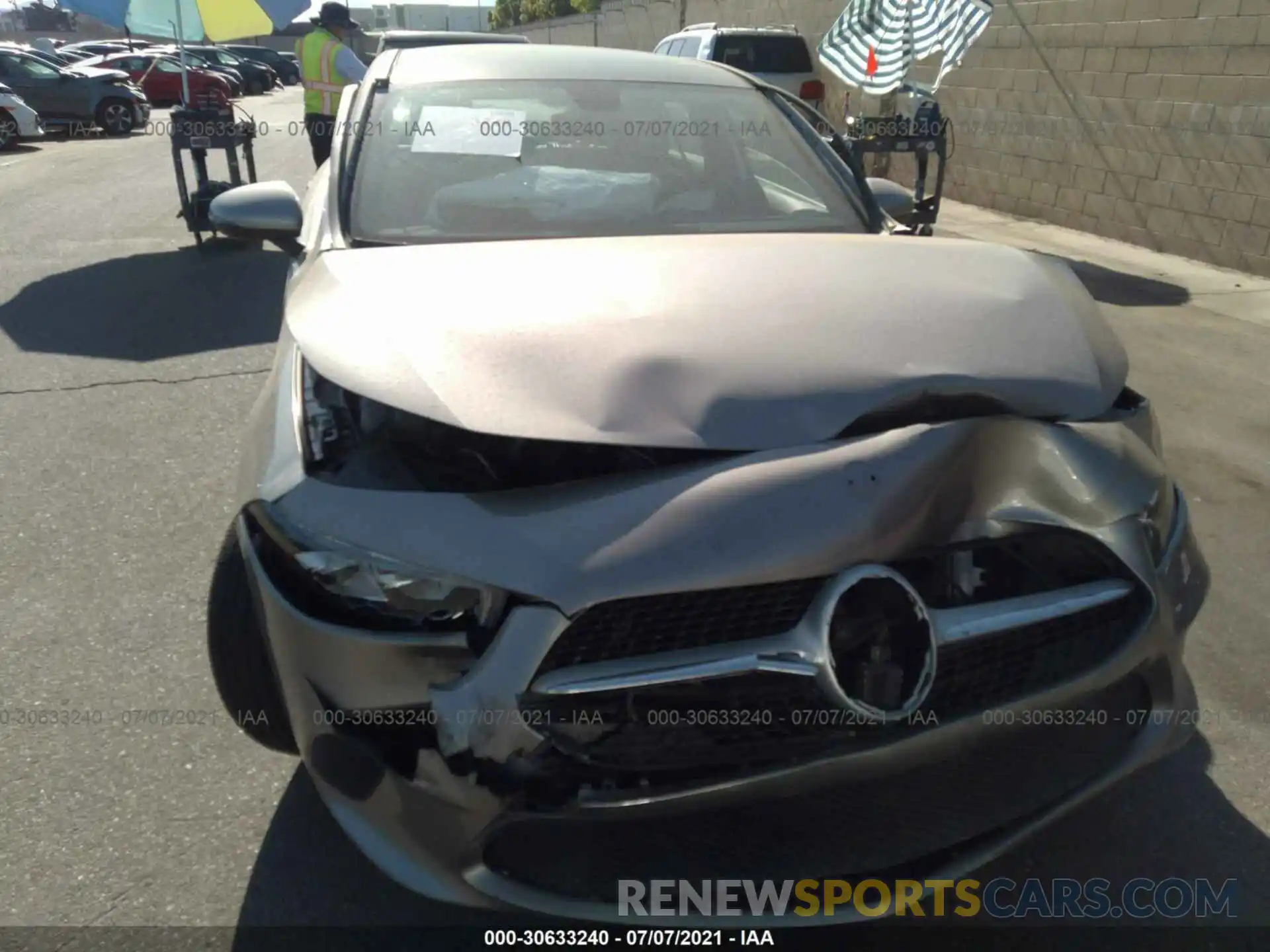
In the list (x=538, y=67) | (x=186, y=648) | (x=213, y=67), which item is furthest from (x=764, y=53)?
(x=213, y=67)

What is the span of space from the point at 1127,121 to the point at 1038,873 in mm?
9297

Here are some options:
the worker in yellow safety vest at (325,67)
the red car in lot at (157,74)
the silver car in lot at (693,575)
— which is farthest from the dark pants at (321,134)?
the red car in lot at (157,74)

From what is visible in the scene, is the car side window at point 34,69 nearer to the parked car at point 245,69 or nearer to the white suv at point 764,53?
the white suv at point 764,53

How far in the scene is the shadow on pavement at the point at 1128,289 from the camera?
7.52 m

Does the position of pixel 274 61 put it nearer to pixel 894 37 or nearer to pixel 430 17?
pixel 430 17

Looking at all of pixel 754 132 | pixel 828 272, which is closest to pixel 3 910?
pixel 828 272

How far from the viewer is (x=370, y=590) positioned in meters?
1.79

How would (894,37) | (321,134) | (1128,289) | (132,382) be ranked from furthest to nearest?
(894,37) < (1128,289) < (321,134) < (132,382)

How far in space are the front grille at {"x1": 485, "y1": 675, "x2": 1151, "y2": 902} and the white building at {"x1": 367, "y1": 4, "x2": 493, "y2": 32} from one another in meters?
62.2

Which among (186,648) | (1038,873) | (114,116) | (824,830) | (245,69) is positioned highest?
(824,830)

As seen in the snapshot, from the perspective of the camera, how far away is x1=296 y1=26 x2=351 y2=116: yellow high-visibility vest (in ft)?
26.1

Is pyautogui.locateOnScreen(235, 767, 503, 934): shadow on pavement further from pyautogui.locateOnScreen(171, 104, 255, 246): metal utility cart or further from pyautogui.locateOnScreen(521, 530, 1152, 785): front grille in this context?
pyautogui.locateOnScreen(171, 104, 255, 246): metal utility cart

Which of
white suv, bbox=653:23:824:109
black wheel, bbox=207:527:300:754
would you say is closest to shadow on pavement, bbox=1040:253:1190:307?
white suv, bbox=653:23:824:109

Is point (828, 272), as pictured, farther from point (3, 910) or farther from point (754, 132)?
point (3, 910)
